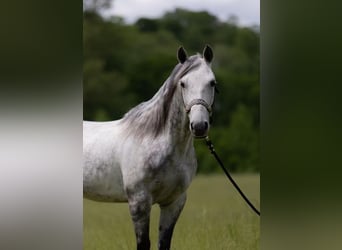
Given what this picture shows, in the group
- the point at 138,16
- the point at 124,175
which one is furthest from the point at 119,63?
the point at 124,175

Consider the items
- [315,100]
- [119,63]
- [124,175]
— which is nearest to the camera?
[315,100]

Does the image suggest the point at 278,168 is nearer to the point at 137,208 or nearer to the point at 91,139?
the point at 137,208

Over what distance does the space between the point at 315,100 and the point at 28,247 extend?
55.8 inches

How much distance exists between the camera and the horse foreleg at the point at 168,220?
2.98 metres

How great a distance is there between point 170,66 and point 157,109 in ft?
0.76

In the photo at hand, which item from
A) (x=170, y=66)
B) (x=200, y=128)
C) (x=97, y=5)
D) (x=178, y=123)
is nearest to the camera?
(x=200, y=128)

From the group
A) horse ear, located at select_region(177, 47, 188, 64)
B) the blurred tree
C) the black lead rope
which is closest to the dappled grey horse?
horse ear, located at select_region(177, 47, 188, 64)

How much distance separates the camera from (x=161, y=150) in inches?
113

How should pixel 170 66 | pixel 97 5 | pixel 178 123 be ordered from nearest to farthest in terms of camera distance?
pixel 178 123 → pixel 170 66 → pixel 97 5

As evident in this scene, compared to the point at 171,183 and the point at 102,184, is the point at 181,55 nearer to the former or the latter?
the point at 171,183

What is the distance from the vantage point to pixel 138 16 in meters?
3.12

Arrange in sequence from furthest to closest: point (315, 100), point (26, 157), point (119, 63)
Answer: point (119, 63) < point (315, 100) < point (26, 157)

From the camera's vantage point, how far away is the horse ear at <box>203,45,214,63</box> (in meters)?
2.84

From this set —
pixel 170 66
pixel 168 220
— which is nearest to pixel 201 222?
pixel 168 220
